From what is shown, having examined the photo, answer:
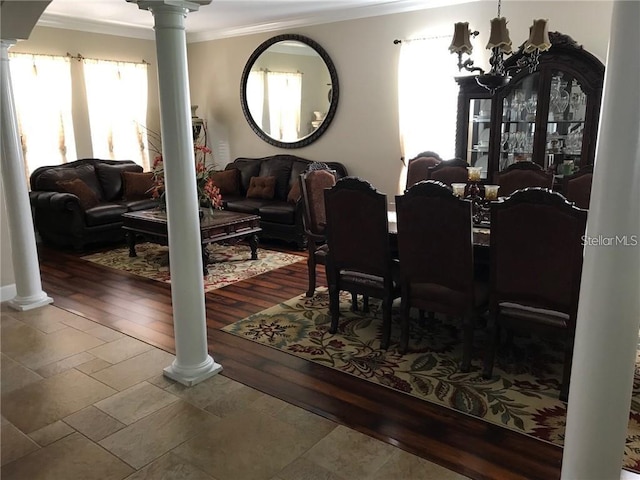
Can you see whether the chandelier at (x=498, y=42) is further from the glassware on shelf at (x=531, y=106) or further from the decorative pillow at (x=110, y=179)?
the decorative pillow at (x=110, y=179)

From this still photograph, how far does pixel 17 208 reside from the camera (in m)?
4.00

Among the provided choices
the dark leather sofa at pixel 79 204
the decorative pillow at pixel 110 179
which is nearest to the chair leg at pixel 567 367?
the dark leather sofa at pixel 79 204

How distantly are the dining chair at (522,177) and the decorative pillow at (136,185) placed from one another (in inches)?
174

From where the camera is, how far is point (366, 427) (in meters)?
2.48

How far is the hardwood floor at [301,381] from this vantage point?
2.26 metres

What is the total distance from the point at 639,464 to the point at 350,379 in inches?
55.4

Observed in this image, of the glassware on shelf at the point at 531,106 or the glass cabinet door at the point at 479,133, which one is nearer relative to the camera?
the glassware on shelf at the point at 531,106

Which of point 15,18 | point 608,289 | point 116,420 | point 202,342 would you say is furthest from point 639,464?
point 15,18

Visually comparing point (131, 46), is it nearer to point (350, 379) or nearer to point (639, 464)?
point (350, 379)

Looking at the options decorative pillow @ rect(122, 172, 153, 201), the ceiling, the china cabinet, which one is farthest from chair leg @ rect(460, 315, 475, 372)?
decorative pillow @ rect(122, 172, 153, 201)

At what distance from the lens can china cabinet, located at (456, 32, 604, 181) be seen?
14.3 feet

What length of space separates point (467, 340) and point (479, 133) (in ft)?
9.02

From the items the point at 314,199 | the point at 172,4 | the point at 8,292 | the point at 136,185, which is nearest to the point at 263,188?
the point at 136,185

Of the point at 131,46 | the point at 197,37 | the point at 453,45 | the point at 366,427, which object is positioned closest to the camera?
the point at 366,427
